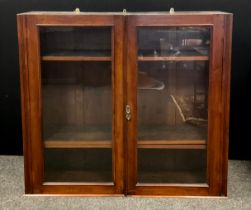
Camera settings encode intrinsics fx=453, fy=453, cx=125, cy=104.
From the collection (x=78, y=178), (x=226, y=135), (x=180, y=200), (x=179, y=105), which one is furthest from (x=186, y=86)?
(x=78, y=178)

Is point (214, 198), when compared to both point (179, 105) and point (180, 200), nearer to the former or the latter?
point (180, 200)

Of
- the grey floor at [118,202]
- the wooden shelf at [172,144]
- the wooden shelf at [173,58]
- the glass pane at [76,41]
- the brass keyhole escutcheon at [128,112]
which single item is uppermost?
the glass pane at [76,41]

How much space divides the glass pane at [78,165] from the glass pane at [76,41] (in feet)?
1.68

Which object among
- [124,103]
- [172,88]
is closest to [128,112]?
[124,103]

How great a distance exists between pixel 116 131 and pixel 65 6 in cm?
99

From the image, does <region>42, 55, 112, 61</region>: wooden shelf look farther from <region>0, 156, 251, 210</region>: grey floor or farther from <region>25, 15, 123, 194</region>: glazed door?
<region>0, 156, 251, 210</region>: grey floor

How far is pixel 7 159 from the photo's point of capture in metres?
2.95

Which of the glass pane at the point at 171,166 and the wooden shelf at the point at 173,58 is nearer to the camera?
the wooden shelf at the point at 173,58

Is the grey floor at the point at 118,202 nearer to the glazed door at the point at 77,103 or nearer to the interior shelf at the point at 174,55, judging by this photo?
the glazed door at the point at 77,103

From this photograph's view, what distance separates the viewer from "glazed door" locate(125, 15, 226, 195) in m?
2.21

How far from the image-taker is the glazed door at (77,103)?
2.21 m

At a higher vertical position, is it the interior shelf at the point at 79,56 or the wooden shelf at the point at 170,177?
the interior shelf at the point at 79,56

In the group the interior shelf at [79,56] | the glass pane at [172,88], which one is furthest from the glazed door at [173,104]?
the interior shelf at [79,56]

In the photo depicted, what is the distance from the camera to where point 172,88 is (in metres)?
2.35
